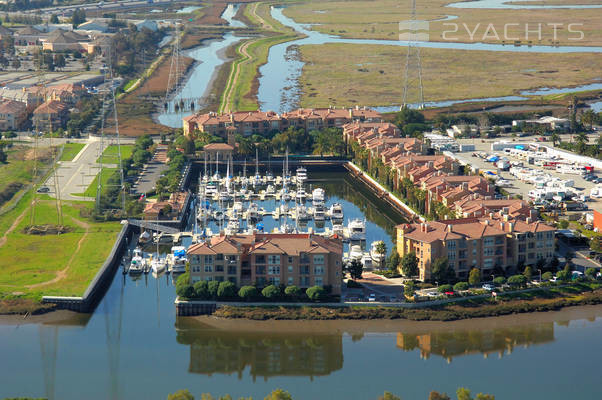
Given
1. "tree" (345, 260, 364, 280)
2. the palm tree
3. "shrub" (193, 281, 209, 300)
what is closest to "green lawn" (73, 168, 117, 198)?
"shrub" (193, 281, 209, 300)

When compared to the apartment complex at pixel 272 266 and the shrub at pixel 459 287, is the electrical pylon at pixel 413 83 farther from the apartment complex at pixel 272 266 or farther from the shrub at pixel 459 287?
the apartment complex at pixel 272 266

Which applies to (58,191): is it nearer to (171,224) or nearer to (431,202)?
(171,224)

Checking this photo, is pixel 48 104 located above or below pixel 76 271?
above

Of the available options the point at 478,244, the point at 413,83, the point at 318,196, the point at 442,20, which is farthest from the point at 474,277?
the point at 442,20

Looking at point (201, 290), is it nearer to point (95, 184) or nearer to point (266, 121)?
point (95, 184)

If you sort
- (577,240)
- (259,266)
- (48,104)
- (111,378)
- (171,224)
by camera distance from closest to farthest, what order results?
1. (111,378)
2. (259,266)
3. (577,240)
4. (171,224)
5. (48,104)

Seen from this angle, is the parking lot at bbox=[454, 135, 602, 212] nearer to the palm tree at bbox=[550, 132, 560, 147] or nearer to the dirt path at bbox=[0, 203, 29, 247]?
the palm tree at bbox=[550, 132, 560, 147]

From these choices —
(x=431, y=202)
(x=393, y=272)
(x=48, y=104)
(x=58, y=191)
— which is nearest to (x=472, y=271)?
(x=393, y=272)
